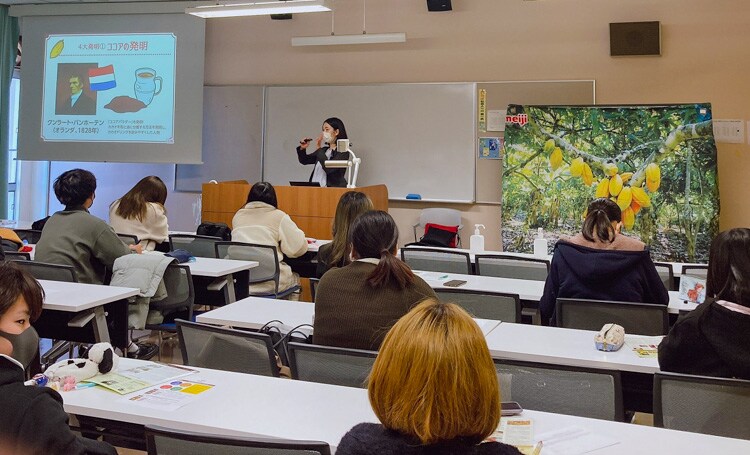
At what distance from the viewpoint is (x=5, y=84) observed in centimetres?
895

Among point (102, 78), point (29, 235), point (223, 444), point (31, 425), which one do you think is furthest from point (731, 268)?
point (102, 78)

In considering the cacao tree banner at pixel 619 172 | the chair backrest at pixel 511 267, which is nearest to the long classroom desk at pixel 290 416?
the chair backrest at pixel 511 267

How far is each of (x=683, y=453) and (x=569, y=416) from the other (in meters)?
0.35

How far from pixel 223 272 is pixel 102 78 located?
5059mm

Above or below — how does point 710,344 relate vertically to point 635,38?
below

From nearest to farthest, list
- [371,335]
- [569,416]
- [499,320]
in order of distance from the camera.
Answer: [569,416]
[371,335]
[499,320]

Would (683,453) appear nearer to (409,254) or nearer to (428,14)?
(409,254)

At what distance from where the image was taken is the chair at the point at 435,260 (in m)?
5.00

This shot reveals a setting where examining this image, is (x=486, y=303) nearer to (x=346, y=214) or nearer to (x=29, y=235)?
(x=346, y=214)

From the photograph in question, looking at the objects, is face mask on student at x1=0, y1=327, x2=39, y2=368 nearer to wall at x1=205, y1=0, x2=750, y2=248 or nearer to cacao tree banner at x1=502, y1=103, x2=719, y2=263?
cacao tree banner at x1=502, y1=103, x2=719, y2=263

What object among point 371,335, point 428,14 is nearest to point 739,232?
point 371,335

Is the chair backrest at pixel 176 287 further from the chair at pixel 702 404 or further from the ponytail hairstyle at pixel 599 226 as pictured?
the chair at pixel 702 404

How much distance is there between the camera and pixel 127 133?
8.65m

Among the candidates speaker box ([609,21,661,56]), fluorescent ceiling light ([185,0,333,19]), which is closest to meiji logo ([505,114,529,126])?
speaker box ([609,21,661,56])
